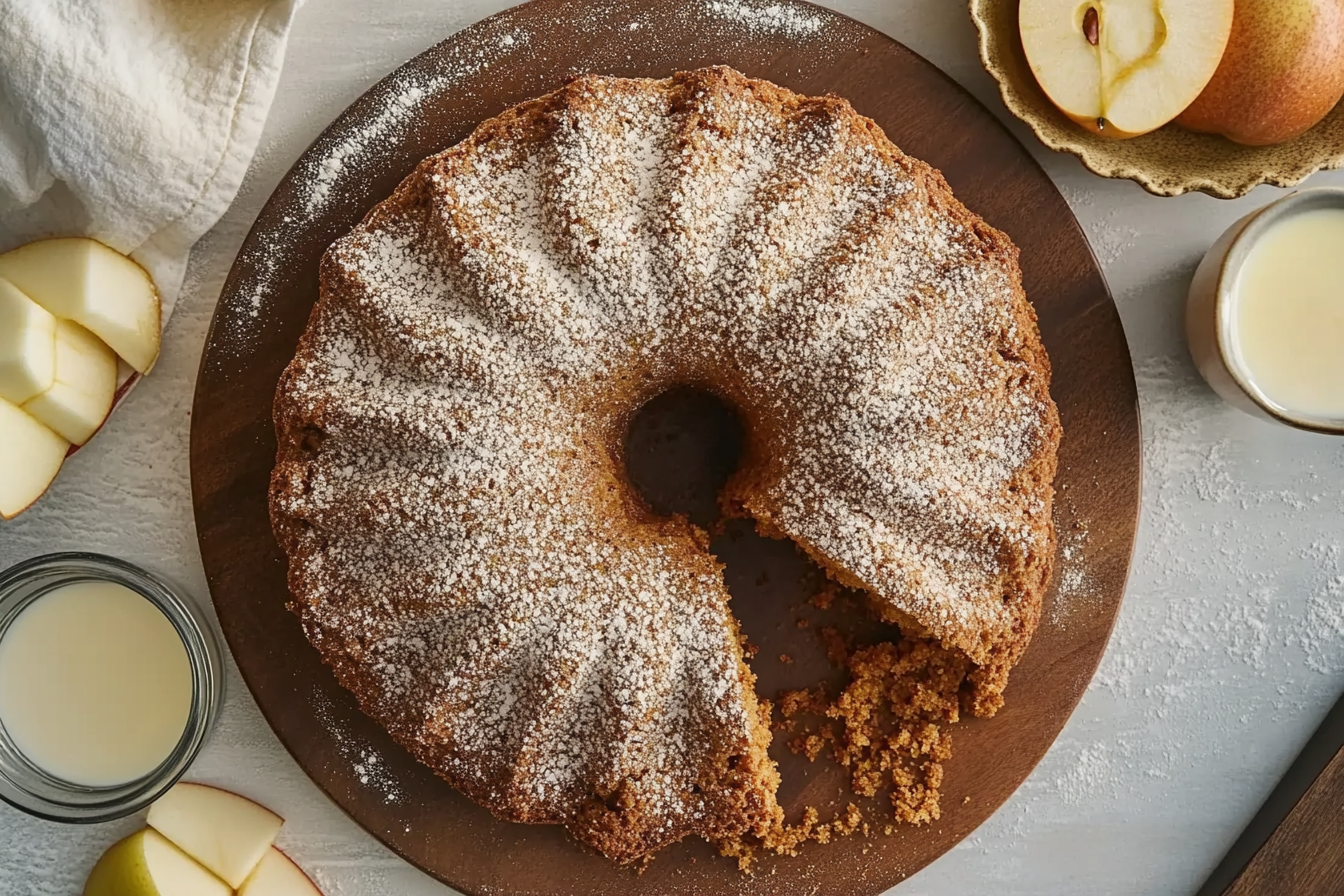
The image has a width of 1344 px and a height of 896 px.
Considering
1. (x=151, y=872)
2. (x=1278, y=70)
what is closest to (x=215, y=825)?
(x=151, y=872)

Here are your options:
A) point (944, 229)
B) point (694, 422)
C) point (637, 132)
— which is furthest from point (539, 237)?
point (944, 229)

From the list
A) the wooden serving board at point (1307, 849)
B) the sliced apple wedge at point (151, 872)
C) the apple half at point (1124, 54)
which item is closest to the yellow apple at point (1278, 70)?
the apple half at point (1124, 54)

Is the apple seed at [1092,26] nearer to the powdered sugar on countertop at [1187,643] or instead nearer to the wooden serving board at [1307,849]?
the powdered sugar on countertop at [1187,643]

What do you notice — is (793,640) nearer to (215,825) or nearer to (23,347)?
(215,825)

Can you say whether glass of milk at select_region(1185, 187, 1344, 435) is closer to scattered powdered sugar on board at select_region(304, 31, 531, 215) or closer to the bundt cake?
the bundt cake

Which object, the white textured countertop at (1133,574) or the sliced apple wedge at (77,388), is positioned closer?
the sliced apple wedge at (77,388)

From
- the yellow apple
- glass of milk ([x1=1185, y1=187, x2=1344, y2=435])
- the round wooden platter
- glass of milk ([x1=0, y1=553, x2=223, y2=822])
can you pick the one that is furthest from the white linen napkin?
glass of milk ([x1=1185, y1=187, x2=1344, y2=435])

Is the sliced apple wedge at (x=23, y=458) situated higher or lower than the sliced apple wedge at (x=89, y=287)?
lower
